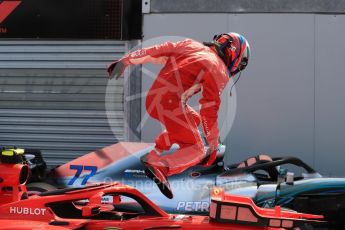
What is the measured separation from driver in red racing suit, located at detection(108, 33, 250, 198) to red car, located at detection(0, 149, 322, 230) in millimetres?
351

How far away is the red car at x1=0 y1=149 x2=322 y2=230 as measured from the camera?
412 cm

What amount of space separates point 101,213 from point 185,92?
1270 mm

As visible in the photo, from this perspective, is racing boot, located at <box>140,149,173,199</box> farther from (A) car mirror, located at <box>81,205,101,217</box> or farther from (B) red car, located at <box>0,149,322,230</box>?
(A) car mirror, located at <box>81,205,101,217</box>

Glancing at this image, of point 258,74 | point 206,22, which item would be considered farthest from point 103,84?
point 258,74

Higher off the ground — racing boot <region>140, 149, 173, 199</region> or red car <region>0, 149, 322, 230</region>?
racing boot <region>140, 149, 173, 199</region>


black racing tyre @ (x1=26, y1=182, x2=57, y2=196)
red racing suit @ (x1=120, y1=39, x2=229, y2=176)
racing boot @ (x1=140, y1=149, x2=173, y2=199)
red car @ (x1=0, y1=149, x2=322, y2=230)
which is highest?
red racing suit @ (x1=120, y1=39, x2=229, y2=176)

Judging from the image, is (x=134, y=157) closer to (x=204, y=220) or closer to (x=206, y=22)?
(x=204, y=220)

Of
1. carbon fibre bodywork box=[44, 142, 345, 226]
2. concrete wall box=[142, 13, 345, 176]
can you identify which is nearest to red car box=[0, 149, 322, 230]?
carbon fibre bodywork box=[44, 142, 345, 226]

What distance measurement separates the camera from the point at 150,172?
4504mm

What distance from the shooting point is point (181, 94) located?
4.39 metres

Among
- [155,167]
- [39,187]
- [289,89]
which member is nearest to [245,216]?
[155,167]

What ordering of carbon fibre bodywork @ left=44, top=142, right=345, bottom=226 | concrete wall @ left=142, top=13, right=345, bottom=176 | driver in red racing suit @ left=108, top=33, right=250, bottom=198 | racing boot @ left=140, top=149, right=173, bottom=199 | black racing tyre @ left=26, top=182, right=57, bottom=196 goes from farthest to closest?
concrete wall @ left=142, top=13, right=345, bottom=176 → black racing tyre @ left=26, top=182, right=57, bottom=196 → carbon fibre bodywork @ left=44, top=142, right=345, bottom=226 → racing boot @ left=140, top=149, right=173, bottom=199 → driver in red racing suit @ left=108, top=33, right=250, bottom=198

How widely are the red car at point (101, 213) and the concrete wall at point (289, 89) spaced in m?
4.71

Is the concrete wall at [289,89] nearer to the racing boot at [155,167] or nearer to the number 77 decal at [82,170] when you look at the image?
the number 77 decal at [82,170]
